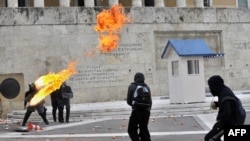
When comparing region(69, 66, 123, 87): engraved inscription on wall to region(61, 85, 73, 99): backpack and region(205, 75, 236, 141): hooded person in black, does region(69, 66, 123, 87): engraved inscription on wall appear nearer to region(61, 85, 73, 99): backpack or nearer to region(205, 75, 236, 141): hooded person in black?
region(61, 85, 73, 99): backpack

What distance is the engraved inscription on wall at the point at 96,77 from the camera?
2495 centimetres

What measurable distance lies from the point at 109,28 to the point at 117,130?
1232cm

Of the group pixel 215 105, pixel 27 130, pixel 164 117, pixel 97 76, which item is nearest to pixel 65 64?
pixel 97 76

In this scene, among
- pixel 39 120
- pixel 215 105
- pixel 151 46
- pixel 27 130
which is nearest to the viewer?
pixel 215 105

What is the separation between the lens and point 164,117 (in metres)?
18.3

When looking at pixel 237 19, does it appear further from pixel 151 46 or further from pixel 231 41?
pixel 151 46

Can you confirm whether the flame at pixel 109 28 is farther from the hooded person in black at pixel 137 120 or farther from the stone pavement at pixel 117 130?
the hooded person in black at pixel 137 120

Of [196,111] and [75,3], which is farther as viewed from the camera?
[75,3]

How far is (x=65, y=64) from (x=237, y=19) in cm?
1159

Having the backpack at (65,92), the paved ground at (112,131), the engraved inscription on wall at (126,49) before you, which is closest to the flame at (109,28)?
the engraved inscription on wall at (126,49)

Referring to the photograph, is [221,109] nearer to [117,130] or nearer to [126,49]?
[117,130]

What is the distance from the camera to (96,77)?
25234 millimetres

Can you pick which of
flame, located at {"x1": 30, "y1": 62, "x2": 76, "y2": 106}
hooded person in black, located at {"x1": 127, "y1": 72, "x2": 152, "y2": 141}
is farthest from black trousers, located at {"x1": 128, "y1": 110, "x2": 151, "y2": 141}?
flame, located at {"x1": 30, "y1": 62, "x2": 76, "y2": 106}

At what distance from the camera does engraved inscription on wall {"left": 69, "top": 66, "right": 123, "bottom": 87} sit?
24953 millimetres
